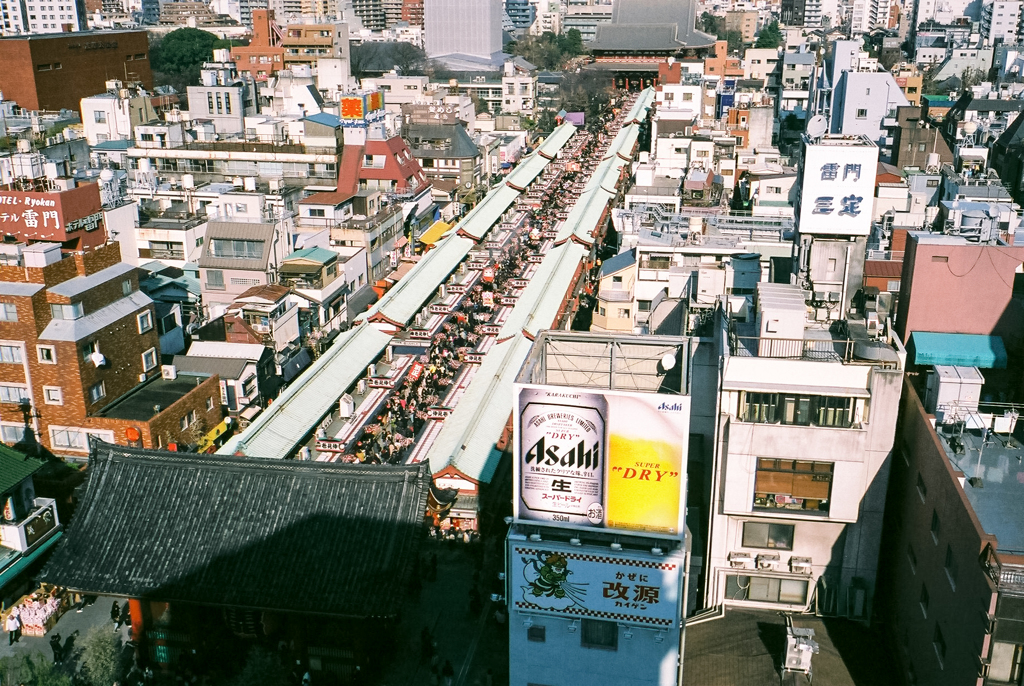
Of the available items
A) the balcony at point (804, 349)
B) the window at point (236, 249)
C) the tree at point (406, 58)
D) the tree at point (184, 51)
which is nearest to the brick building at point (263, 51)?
the tree at point (184, 51)

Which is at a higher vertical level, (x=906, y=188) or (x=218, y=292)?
(x=906, y=188)

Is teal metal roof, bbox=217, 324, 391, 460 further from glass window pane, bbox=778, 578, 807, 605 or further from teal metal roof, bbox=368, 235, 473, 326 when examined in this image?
glass window pane, bbox=778, 578, 807, 605

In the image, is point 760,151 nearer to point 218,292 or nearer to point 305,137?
point 305,137

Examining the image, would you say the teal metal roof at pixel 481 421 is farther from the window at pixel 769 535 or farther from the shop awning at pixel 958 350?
the shop awning at pixel 958 350

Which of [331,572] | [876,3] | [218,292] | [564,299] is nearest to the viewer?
[331,572]

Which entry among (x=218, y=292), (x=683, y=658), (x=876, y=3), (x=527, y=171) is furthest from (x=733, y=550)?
(x=876, y=3)

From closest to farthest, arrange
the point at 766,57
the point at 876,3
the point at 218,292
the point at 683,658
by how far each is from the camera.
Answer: the point at 683,658 < the point at 218,292 < the point at 766,57 < the point at 876,3

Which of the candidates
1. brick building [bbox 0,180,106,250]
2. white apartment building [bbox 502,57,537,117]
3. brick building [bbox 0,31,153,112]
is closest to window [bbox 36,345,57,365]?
brick building [bbox 0,180,106,250]
